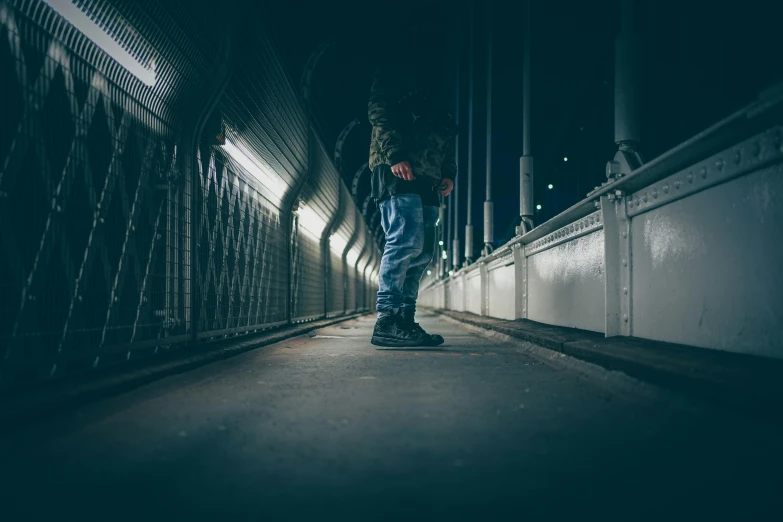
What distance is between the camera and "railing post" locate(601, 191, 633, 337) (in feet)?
11.3

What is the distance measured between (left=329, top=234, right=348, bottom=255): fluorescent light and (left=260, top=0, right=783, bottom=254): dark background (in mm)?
2142

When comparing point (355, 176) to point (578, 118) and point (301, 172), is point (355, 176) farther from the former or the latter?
point (301, 172)

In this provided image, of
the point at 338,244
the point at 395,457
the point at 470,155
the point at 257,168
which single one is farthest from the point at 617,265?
the point at 470,155

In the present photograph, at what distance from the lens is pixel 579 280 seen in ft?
14.8

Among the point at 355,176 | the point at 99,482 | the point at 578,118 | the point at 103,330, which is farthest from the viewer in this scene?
the point at 578,118

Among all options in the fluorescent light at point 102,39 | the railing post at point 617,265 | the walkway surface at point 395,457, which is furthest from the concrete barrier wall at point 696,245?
the fluorescent light at point 102,39

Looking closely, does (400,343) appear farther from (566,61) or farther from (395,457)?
(566,61)

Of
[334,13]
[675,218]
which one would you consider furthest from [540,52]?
[675,218]

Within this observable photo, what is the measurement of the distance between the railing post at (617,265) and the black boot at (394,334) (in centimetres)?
140

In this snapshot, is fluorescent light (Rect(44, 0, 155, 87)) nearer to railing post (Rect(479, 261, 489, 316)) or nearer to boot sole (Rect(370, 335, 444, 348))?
boot sole (Rect(370, 335, 444, 348))

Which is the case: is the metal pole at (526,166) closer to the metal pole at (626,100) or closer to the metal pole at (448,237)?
the metal pole at (626,100)

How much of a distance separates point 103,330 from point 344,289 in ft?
39.2

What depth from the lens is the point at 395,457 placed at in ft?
4.49

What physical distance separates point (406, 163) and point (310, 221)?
16.4 feet
